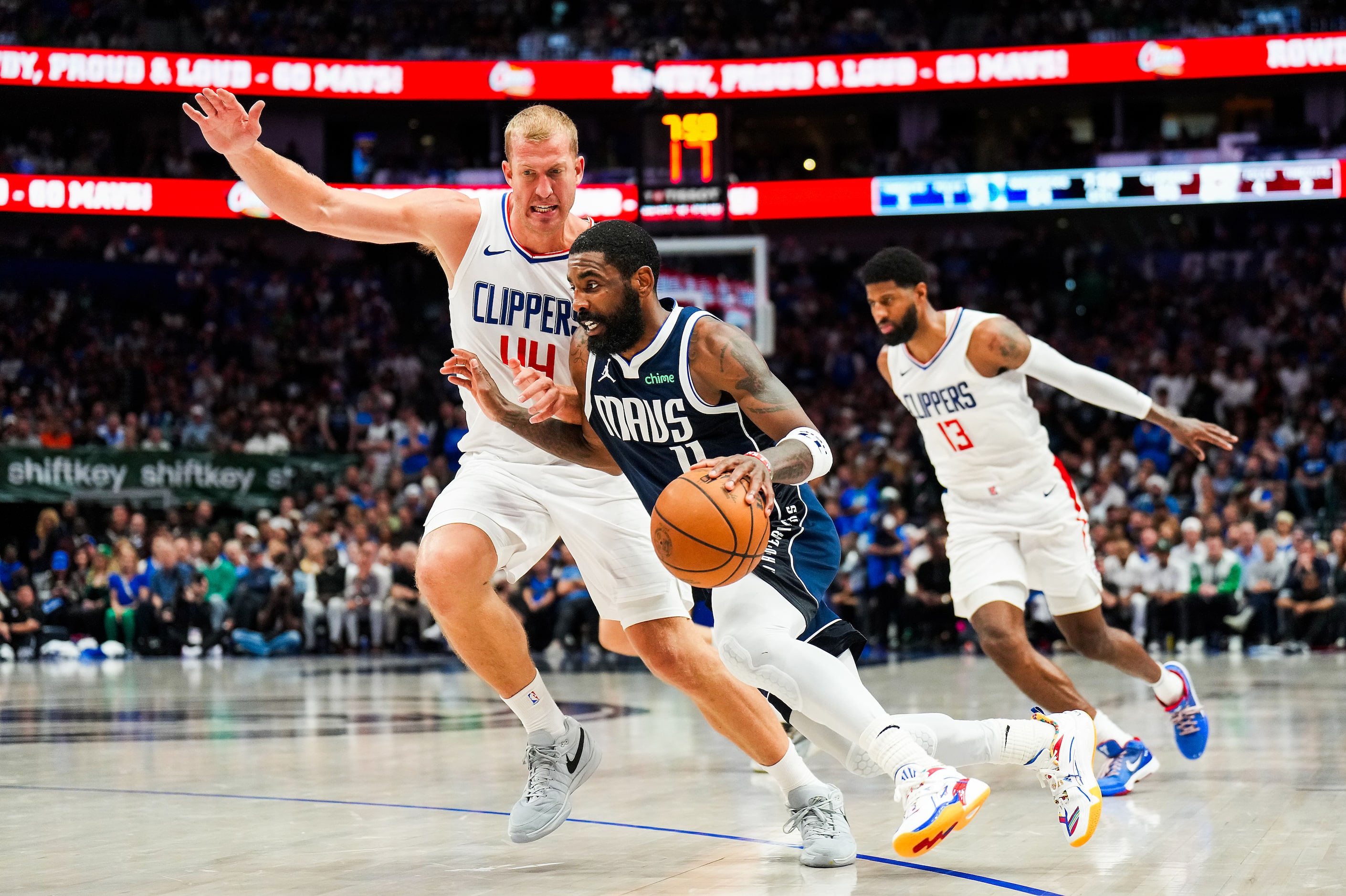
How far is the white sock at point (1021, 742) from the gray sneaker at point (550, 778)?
1357 mm

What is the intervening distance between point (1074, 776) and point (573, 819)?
1.82 metres

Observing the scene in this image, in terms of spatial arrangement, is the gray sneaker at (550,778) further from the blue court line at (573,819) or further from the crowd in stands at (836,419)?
the crowd in stands at (836,419)

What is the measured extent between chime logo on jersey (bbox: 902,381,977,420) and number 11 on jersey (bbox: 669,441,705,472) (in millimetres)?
2094

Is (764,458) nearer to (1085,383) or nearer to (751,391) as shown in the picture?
(751,391)

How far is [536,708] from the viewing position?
499cm

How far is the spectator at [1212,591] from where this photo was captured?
560 inches

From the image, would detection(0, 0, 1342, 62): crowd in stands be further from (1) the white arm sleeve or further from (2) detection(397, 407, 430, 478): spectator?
(1) the white arm sleeve

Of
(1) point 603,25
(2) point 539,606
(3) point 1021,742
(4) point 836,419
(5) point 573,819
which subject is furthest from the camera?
(1) point 603,25

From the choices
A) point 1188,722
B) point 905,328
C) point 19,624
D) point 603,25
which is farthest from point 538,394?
point 603,25

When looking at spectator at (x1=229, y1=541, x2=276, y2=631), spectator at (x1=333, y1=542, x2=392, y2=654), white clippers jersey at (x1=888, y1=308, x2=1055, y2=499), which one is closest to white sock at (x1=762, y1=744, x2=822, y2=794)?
white clippers jersey at (x1=888, y1=308, x2=1055, y2=499)

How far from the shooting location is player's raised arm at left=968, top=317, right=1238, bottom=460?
612 centimetres

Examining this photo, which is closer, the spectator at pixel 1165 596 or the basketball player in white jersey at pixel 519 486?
the basketball player in white jersey at pixel 519 486

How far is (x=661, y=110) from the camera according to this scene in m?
18.1

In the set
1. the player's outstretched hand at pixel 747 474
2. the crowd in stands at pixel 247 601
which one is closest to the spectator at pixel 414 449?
the crowd in stands at pixel 247 601
